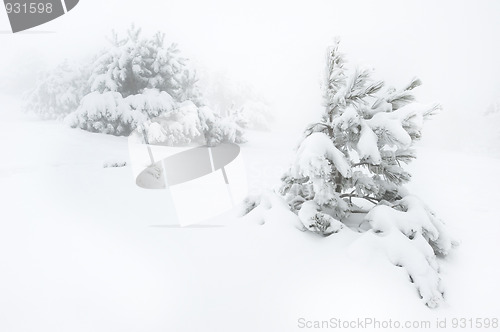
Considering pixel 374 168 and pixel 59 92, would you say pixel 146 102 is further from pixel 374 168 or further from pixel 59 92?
pixel 59 92

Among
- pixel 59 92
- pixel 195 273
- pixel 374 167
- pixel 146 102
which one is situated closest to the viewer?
pixel 195 273

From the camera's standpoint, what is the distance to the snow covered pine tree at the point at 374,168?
11.8 feet

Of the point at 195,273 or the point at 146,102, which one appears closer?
the point at 195,273

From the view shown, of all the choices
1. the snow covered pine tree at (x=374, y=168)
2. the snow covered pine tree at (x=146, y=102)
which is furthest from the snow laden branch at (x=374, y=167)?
the snow covered pine tree at (x=146, y=102)

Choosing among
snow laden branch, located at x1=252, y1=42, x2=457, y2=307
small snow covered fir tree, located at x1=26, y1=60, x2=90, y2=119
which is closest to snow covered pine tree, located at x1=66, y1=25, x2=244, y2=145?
small snow covered fir tree, located at x1=26, y1=60, x2=90, y2=119

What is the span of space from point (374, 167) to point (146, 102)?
11.1 meters

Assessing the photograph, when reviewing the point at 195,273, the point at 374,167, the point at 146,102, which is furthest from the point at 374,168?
the point at 146,102

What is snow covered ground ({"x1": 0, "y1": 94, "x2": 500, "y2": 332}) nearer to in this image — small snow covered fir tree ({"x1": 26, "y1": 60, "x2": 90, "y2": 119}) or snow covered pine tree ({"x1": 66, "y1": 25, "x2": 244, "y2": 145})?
snow covered pine tree ({"x1": 66, "y1": 25, "x2": 244, "y2": 145})

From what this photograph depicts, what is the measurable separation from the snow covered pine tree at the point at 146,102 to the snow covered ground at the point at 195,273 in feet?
24.9

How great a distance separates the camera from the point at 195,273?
3418mm

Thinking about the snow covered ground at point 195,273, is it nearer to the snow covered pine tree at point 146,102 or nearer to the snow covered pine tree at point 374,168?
the snow covered pine tree at point 374,168

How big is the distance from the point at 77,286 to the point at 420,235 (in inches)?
154

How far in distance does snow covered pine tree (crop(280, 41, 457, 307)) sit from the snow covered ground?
225 millimetres

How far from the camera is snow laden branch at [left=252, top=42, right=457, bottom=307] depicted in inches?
142
